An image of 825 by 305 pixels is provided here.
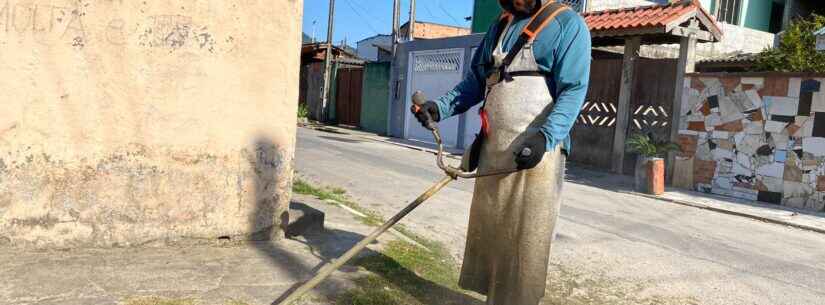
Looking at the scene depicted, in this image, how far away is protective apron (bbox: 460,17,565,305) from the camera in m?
2.80

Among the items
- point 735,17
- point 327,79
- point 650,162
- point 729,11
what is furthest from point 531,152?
point 327,79

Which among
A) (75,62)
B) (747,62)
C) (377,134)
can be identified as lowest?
(377,134)

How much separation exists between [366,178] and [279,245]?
4845mm

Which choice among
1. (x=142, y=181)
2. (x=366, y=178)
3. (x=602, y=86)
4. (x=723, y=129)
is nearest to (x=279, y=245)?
(x=142, y=181)

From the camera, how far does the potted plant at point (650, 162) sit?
30.2 feet

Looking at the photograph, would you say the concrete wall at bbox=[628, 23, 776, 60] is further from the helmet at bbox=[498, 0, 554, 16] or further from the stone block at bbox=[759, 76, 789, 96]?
the helmet at bbox=[498, 0, 554, 16]

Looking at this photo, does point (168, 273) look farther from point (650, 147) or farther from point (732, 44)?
point (732, 44)

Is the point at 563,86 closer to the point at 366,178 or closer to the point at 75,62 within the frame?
the point at 75,62

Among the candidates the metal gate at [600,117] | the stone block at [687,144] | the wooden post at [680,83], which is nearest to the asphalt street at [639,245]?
the wooden post at [680,83]

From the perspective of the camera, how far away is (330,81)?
23.4 meters

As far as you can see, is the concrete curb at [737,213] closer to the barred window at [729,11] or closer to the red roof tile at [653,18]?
the red roof tile at [653,18]

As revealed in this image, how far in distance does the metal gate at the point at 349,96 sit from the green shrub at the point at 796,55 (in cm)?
1206

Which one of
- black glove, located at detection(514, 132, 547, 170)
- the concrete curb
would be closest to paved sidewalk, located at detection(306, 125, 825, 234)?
the concrete curb

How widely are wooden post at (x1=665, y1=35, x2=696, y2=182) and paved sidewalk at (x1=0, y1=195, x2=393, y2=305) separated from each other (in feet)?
25.3
